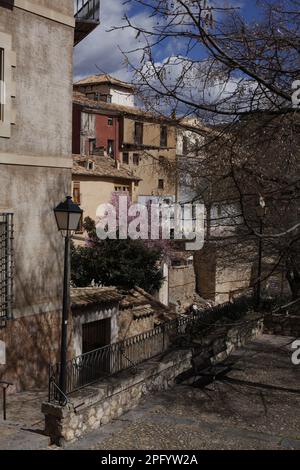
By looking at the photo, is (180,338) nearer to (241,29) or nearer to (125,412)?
(125,412)

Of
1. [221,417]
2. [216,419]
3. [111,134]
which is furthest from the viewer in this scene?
Answer: [111,134]

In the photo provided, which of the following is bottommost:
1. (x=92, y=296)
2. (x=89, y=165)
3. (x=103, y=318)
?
(x=103, y=318)

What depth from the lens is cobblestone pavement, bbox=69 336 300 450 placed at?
8.31m

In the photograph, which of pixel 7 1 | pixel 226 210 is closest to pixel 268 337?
pixel 226 210

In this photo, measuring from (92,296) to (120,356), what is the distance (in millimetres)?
3879

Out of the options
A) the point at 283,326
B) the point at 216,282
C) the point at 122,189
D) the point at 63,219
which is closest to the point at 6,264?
the point at 63,219

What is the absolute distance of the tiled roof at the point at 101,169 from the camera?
32500 millimetres

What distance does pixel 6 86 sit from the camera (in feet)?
32.1

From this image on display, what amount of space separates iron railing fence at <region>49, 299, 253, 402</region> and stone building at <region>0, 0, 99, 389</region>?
2.78ft

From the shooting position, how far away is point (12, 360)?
33.4ft

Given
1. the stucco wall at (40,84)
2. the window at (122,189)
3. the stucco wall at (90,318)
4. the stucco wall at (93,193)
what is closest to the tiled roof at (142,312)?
the stucco wall at (90,318)

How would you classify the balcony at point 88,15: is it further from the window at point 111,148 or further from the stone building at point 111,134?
the window at point 111,148

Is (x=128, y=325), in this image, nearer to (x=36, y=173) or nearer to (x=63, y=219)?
(x=36, y=173)

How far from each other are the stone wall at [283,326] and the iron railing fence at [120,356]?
3.01m
